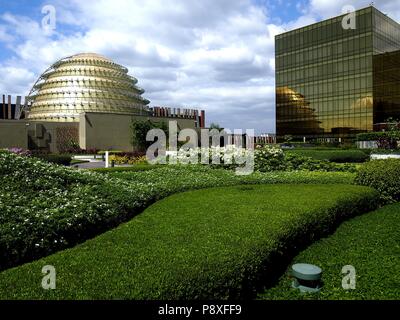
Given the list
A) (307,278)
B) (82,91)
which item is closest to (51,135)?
(82,91)

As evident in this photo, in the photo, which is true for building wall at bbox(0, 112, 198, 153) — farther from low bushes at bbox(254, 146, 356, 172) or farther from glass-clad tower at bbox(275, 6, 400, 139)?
glass-clad tower at bbox(275, 6, 400, 139)

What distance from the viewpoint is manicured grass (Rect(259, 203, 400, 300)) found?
5.20m

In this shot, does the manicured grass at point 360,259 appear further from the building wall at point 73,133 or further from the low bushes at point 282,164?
the building wall at point 73,133

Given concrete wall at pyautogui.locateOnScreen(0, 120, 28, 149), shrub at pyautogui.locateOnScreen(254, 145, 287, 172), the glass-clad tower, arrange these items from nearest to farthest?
shrub at pyautogui.locateOnScreen(254, 145, 287, 172), concrete wall at pyautogui.locateOnScreen(0, 120, 28, 149), the glass-clad tower

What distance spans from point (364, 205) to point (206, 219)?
564cm

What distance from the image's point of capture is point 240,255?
482cm

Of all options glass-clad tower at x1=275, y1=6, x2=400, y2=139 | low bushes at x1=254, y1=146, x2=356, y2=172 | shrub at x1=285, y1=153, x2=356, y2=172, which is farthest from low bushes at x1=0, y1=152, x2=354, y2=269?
glass-clad tower at x1=275, y1=6, x2=400, y2=139

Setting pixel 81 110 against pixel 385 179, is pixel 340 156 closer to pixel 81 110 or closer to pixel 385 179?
pixel 385 179

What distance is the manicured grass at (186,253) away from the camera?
3.94 metres

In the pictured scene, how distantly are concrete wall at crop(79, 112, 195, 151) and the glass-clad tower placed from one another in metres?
38.7

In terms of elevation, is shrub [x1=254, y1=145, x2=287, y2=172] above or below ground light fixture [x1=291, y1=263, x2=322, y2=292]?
above

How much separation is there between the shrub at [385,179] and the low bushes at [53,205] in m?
6.20

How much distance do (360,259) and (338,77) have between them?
232 ft
